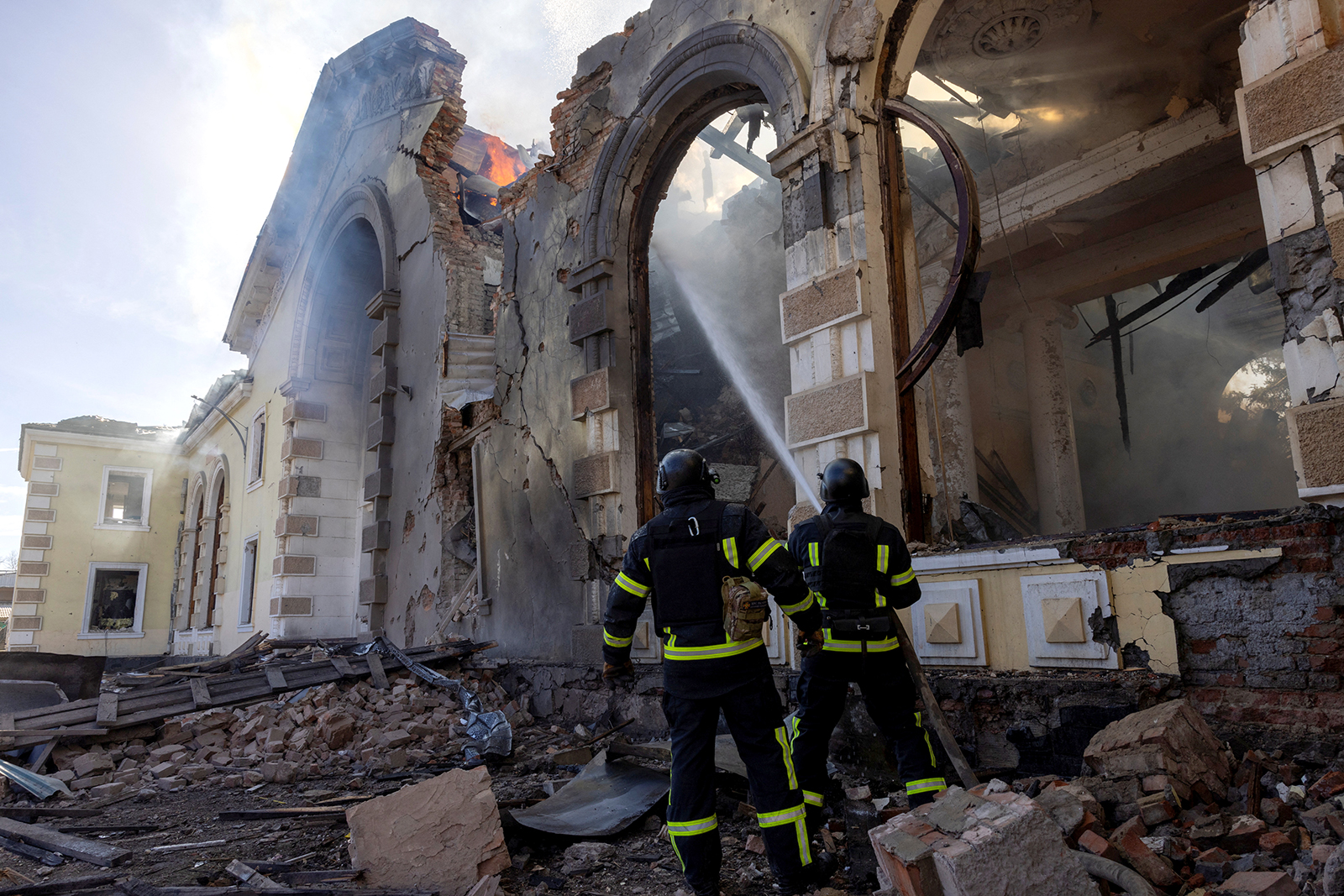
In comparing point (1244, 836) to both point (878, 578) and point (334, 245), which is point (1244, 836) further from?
point (334, 245)

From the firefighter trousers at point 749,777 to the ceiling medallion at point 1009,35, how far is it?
6.40m

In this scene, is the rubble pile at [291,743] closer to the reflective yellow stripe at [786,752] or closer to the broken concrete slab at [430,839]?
the broken concrete slab at [430,839]

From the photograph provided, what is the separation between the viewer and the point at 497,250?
11.4 m

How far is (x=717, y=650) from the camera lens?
11.1ft

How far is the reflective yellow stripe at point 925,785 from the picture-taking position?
11.8ft

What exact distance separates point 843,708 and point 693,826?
988mm

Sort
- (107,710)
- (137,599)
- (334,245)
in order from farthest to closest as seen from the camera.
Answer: (137,599) → (334,245) → (107,710)

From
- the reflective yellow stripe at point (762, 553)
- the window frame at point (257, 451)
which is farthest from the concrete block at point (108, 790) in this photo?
the window frame at point (257, 451)

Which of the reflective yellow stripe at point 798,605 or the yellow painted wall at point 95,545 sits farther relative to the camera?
the yellow painted wall at point 95,545

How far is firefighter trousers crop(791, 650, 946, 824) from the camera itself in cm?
370

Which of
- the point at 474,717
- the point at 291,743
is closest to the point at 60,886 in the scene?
the point at 291,743

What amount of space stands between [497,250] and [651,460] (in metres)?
5.54

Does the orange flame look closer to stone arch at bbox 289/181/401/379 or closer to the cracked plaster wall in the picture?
stone arch at bbox 289/181/401/379

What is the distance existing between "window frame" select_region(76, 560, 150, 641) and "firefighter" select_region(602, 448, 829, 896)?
24603 mm
